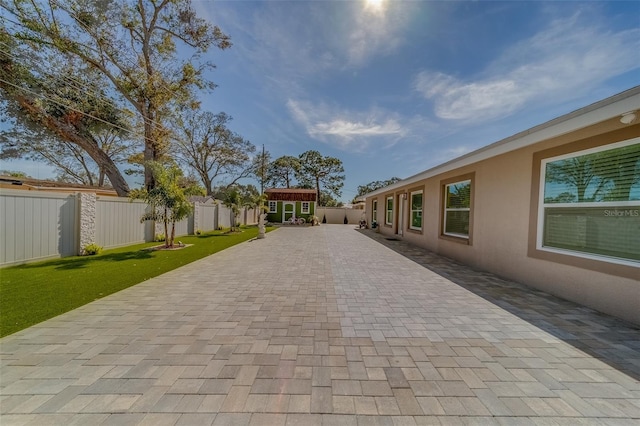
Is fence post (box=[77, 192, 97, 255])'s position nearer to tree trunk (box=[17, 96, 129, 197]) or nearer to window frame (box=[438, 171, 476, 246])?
tree trunk (box=[17, 96, 129, 197])

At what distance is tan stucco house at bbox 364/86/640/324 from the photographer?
350cm

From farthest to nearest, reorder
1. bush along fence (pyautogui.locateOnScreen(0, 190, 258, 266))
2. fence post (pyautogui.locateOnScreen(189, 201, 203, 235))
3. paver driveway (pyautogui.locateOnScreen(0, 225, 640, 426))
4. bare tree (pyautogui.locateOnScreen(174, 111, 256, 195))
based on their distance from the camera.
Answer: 1. bare tree (pyautogui.locateOnScreen(174, 111, 256, 195))
2. fence post (pyautogui.locateOnScreen(189, 201, 203, 235))
3. bush along fence (pyautogui.locateOnScreen(0, 190, 258, 266))
4. paver driveway (pyautogui.locateOnScreen(0, 225, 640, 426))

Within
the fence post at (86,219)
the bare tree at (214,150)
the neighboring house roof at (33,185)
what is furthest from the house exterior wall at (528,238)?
the bare tree at (214,150)

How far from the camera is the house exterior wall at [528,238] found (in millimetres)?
3547

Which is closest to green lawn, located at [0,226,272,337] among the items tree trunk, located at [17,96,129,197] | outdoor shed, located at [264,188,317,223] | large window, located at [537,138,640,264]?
tree trunk, located at [17,96,129,197]

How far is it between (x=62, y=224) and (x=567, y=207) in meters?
12.2

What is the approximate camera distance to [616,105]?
311 cm

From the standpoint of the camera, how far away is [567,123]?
376 centimetres

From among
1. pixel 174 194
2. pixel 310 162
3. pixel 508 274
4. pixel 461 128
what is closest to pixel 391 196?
pixel 461 128

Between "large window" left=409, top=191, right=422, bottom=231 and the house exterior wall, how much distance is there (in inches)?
90.3

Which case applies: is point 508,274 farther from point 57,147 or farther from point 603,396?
point 57,147

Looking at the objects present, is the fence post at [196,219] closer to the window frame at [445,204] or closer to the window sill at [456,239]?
the window frame at [445,204]

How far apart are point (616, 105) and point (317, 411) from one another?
4968 mm

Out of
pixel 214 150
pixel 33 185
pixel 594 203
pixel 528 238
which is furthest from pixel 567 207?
pixel 214 150
